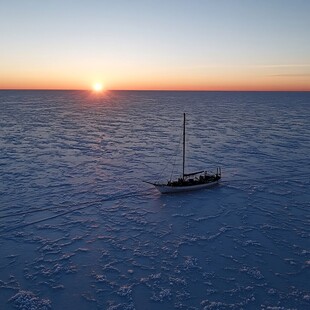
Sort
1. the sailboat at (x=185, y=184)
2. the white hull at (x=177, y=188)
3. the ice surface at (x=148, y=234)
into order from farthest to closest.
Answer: the sailboat at (x=185, y=184) → the white hull at (x=177, y=188) → the ice surface at (x=148, y=234)

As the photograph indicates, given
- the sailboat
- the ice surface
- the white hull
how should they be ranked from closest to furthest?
1. the ice surface
2. the white hull
3. the sailboat

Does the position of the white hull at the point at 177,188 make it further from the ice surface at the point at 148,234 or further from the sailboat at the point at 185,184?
the ice surface at the point at 148,234

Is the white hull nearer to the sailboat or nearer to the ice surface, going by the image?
the sailboat

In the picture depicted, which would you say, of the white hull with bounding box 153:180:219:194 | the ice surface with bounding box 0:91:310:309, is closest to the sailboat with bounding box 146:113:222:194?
Result: the white hull with bounding box 153:180:219:194

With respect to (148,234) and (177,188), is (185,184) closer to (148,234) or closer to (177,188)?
(177,188)

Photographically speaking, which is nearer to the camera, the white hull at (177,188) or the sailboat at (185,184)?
the white hull at (177,188)

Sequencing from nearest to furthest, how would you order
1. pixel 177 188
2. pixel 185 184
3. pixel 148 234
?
pixel 148 234 → pixel 177 188 → pixel 185 184

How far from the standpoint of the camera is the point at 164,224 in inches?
1405

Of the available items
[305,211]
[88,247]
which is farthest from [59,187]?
[305,211]

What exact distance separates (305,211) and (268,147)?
124ft

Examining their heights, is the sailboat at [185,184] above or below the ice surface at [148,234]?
above

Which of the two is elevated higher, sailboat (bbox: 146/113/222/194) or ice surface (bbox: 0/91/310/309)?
sailboat (bbox: 146/113/222/194)

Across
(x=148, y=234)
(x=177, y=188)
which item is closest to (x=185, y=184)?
(x=177, y=188)

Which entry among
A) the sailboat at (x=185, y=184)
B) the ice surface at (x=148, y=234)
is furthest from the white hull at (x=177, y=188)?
the ice surface at (x=148, y=234)
